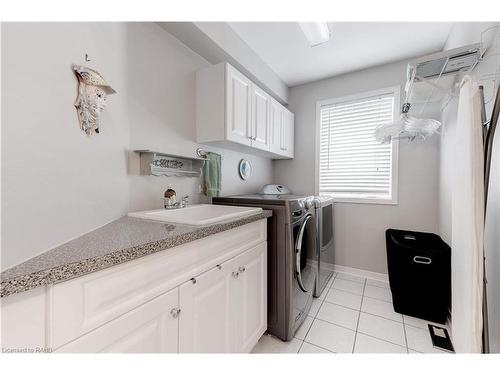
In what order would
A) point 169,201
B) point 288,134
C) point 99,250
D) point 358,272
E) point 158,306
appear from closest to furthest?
point 99,250 < point 158,306 < point 169,201 < point 358,272 < point 288,134

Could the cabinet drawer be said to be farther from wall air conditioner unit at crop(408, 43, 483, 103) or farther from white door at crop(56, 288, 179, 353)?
wall air conditioner unit at crop(408, 43, 483, 103)

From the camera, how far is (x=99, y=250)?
64 cm

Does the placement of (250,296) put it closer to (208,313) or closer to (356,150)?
(208,313)

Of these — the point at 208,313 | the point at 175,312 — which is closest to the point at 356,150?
the point at 208,313

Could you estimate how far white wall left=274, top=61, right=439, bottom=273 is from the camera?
218cm

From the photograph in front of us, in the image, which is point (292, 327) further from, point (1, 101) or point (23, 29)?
point (23, 29)

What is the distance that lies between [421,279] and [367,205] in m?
0.94

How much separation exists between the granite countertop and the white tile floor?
1.14 m

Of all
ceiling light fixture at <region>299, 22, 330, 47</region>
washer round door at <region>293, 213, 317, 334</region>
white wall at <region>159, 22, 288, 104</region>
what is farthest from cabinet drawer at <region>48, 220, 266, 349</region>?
ceiling light fixture at <region>299, 22, 330, 47</region>

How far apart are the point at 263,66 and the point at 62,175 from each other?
7.10ft

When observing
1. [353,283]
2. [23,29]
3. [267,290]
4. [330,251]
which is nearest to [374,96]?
[330,251]

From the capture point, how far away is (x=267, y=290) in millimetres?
1553

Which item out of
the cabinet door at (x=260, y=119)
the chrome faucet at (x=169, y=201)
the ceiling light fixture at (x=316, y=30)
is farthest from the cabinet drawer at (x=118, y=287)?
the ceiling light fixture at (x=316, y=30)

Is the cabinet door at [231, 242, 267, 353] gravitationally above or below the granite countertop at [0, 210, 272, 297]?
below
